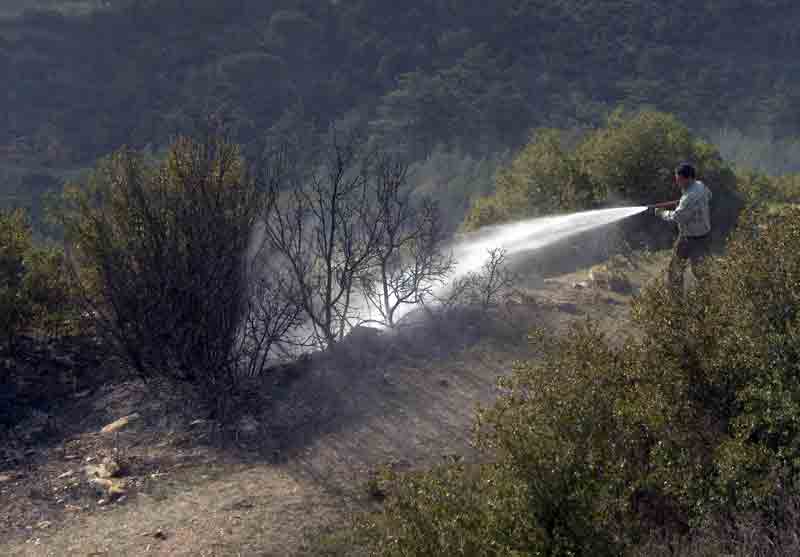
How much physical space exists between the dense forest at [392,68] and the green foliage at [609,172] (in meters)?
24.0

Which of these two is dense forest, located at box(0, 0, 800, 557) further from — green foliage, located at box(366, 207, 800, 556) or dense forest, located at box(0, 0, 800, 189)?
dense forest, located at box(0, 0, 800, 189)

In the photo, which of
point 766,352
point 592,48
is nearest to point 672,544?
point 766,352

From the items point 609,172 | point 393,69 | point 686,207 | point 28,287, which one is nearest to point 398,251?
point 686,207

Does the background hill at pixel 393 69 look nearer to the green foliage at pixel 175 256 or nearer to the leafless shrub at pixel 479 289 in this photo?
the leafless shrub at pixel 479 289

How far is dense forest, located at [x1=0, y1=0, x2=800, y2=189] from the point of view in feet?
130

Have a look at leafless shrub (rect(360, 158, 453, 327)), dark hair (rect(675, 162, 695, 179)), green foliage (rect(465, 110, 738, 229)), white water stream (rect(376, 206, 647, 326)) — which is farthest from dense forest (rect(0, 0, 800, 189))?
dark hair (rect(675, 162, 695, 179))

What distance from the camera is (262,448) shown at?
583 cm

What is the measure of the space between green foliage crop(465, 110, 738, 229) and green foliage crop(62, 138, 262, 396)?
663cm

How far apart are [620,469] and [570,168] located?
9526 millimetres

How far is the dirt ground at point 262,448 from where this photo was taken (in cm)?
482

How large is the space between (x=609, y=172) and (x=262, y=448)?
8209 millimetres

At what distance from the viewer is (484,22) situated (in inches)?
2041

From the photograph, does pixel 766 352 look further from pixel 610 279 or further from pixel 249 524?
pixel 610 279

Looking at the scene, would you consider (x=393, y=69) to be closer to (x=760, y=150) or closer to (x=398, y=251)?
(x=760, y=150)
